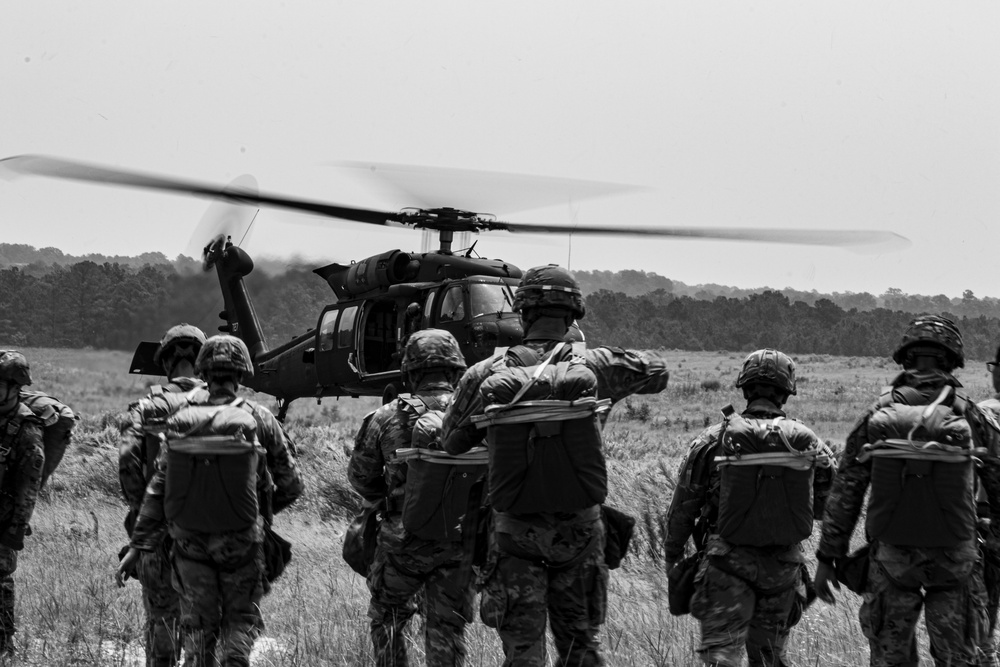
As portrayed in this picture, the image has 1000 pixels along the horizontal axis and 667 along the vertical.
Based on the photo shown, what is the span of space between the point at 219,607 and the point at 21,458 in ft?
6.30

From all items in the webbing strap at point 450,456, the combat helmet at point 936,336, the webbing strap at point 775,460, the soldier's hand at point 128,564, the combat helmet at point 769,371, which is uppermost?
the combat helmet at point 936,336

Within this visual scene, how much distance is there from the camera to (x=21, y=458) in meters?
5.93

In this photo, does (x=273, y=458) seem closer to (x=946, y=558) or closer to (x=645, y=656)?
(x=645, y=656)

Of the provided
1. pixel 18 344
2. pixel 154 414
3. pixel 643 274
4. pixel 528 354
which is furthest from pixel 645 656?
pixel 643 274

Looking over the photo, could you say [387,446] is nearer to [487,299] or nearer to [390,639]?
[390,639]

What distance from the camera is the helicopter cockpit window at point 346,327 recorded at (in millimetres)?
12109

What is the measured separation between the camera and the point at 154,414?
5.26m

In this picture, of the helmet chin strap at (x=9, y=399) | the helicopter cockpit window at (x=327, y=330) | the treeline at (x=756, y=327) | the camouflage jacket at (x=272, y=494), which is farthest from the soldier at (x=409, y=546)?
the treeline at (x=756, y=327)

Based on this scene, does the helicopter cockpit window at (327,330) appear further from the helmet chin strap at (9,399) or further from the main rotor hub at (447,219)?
the helmet chin strap at (9,399)

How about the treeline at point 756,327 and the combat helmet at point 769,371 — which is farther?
the treeline at point 756,327

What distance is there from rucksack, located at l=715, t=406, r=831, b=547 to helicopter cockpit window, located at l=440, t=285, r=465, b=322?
6.45 metres

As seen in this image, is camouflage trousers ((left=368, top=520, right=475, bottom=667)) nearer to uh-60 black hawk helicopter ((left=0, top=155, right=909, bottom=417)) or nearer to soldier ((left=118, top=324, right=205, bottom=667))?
soldier ((left=118, top=324, right=205, bottom=667))

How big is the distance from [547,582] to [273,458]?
4.75ft

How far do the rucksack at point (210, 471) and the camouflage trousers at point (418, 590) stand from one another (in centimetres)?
67
